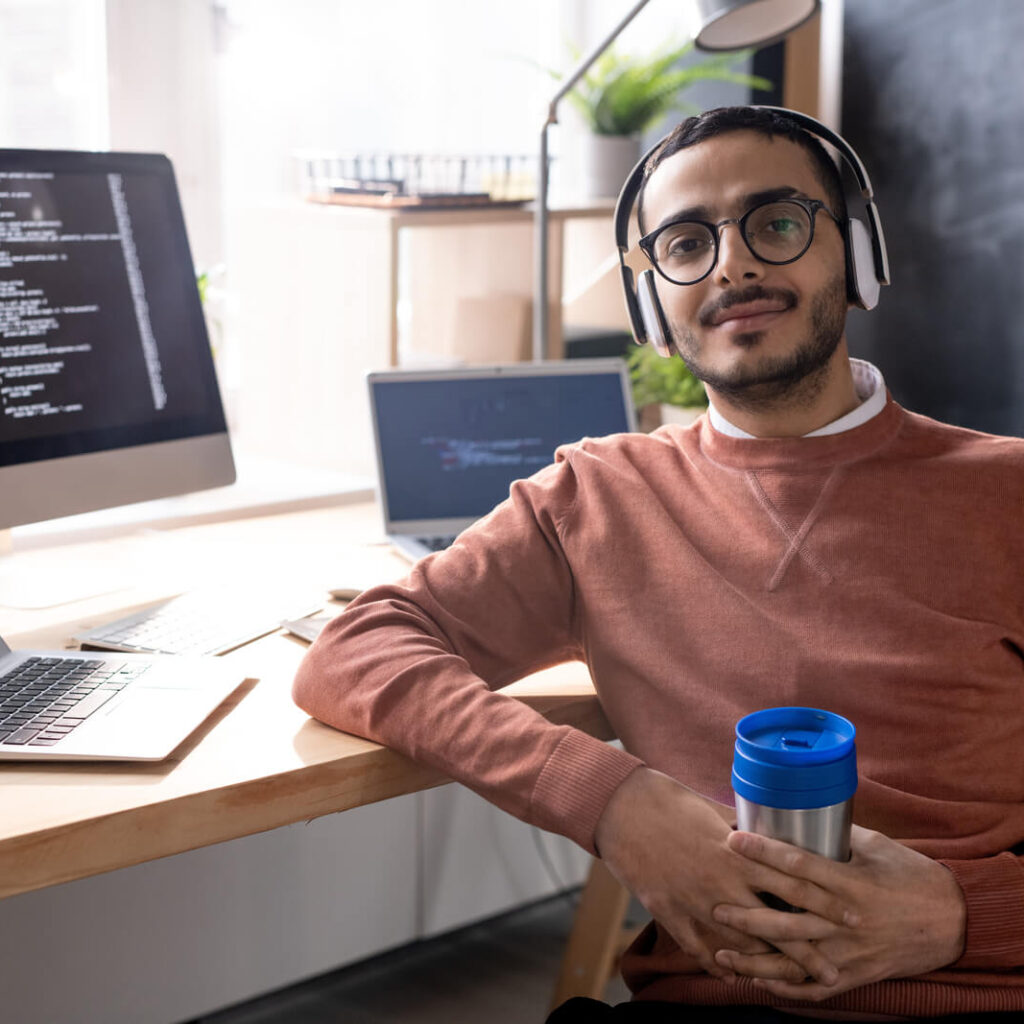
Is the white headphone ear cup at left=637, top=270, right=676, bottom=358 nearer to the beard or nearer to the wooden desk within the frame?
the beard

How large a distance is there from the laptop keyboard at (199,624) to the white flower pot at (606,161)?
3.96 feet

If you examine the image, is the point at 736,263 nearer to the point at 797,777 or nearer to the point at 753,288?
the point at 753,288

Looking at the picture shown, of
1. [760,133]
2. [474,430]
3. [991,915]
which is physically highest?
[760,133]

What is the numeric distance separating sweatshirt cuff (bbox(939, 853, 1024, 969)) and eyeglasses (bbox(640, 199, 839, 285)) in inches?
22.0

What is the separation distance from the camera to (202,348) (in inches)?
63.9

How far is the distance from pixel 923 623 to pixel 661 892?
0.33 m

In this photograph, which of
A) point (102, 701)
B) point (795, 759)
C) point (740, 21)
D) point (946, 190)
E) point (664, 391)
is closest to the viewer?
point (795, 759)

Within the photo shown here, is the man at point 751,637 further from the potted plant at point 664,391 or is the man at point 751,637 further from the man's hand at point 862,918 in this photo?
the potted plant at point 664,391

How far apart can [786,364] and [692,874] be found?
48cm

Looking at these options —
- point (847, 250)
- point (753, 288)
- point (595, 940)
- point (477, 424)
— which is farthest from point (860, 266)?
point (595, 940)

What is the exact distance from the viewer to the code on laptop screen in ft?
5.62

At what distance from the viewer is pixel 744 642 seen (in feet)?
3.75

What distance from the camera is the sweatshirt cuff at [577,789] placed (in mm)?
1007

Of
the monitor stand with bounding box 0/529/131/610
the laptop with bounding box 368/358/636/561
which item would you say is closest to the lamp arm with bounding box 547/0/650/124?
the laptop with bounding box 368/358/636/561
